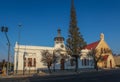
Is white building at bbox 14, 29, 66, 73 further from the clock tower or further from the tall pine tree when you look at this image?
the tall pine tree

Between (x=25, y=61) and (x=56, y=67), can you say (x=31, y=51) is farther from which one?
(x=56, y=67)

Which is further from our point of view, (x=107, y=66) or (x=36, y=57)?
(x=107, y=66)

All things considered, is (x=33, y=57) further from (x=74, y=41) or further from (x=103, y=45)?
(x=103, y=45)

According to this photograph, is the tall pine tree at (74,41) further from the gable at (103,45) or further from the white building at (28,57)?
the gable at (103,45)

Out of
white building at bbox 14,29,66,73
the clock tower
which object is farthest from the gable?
white building at bbox 14,29,66,73

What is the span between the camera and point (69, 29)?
62.1 metres

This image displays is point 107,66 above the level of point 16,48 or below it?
below

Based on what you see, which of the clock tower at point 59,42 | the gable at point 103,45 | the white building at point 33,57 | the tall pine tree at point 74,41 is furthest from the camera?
the gable at point 103,45

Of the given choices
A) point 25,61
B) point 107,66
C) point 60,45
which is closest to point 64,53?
point 60,45

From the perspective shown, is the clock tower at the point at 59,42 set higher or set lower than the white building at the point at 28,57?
higher

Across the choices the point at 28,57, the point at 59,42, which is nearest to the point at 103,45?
the point at 59,42

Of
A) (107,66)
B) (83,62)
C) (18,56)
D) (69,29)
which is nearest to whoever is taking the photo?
(18,56)

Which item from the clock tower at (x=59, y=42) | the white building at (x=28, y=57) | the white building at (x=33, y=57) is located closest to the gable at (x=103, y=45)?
the white building at (x=33, y=57)

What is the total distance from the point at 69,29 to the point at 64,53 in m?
6.71
